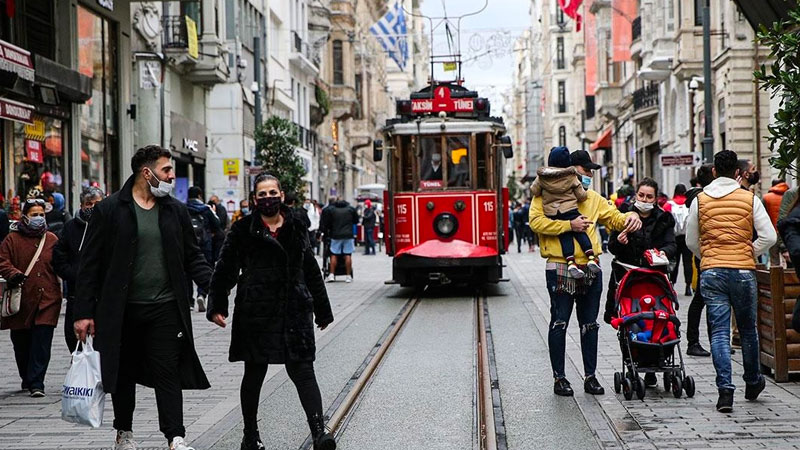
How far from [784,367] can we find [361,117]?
216ft

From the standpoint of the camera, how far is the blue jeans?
28.4 feet

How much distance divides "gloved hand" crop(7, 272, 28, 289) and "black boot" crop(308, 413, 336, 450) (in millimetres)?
3970

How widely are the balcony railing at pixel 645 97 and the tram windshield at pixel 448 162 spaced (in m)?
27.4

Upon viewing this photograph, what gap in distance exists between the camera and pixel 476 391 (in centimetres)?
985

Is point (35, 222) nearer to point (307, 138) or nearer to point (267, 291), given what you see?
point (267, 291)

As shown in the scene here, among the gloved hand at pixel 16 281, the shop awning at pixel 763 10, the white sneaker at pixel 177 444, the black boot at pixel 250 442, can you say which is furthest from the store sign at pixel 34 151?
the white sneaker at pixel 177 444

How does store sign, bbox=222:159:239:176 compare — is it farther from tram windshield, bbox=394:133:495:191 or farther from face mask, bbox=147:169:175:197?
face mask, bbox=147:169:175:197

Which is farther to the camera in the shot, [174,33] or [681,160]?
[174,33]

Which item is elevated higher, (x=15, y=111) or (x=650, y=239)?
(x=15, y=111)

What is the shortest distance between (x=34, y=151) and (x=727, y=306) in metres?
14.9

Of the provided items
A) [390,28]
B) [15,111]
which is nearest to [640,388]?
[15,111]

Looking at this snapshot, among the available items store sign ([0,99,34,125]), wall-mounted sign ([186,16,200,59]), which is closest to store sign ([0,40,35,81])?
store sign ([0,99,34,125])

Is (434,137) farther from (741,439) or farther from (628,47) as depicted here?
(628,47)

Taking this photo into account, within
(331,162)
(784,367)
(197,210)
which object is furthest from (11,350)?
(331,162)
